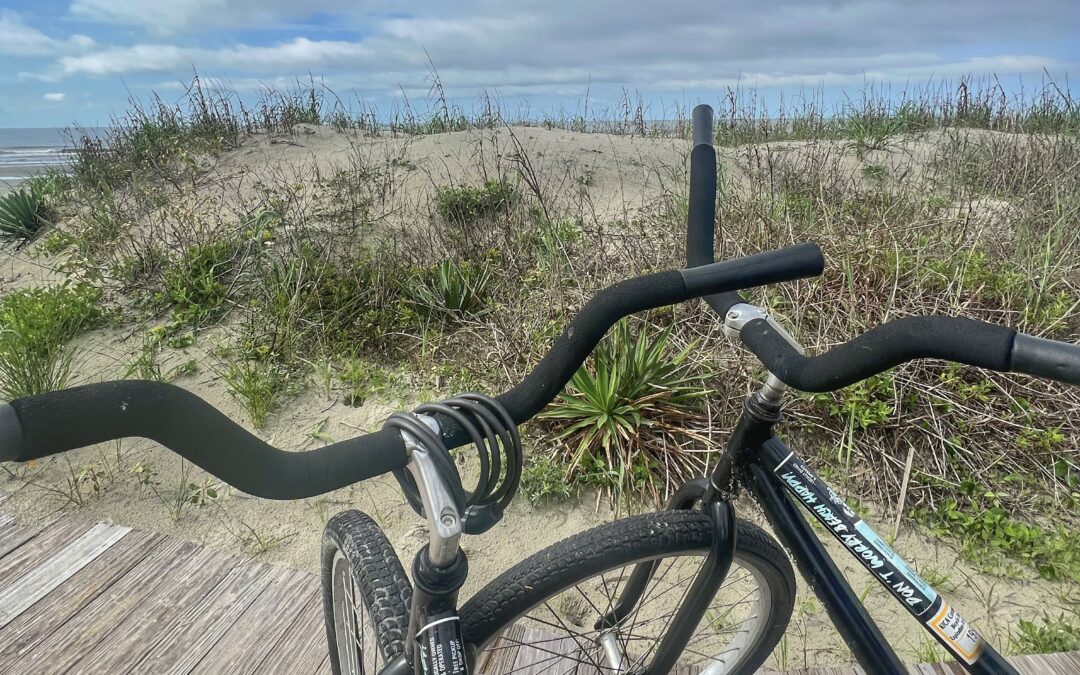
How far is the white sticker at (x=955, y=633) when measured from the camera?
1.14 m

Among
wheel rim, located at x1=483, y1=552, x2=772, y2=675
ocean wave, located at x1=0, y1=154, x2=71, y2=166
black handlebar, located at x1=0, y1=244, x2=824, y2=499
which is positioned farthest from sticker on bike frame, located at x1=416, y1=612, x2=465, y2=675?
ocean wave, located at x1=0, y1=154, x2=71, y2=166

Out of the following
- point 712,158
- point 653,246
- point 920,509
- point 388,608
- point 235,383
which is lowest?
point 920,509

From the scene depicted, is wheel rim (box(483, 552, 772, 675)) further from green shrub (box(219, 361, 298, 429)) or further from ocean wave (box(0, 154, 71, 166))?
ocean wave (box(0, 154, 71, 166))

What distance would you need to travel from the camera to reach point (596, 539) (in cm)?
123

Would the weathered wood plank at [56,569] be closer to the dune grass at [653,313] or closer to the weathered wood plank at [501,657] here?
the dune grass at [653,313]

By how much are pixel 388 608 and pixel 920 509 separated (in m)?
2.52

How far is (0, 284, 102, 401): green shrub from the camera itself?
3.29 metres

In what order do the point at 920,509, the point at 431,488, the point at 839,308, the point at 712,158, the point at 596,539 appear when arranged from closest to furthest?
1. the point at 431,488
2. the point at 712,158
3. the point at 596,539
4. the point at 920,509
5. the point at 839,308

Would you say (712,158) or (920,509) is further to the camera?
(920,509)

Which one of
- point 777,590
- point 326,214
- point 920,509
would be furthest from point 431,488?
point 326,214

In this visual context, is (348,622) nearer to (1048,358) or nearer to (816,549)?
(816,549)

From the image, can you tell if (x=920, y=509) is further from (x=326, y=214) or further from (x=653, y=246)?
(x=326, y=214)

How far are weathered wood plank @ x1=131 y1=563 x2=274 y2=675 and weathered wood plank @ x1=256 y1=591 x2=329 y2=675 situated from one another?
0.20m

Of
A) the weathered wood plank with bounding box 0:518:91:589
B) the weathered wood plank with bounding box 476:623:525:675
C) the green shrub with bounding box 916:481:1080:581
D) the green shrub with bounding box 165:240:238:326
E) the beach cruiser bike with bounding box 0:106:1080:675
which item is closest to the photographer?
the beach cruiser bike with bounding box 0:106:1080:675
